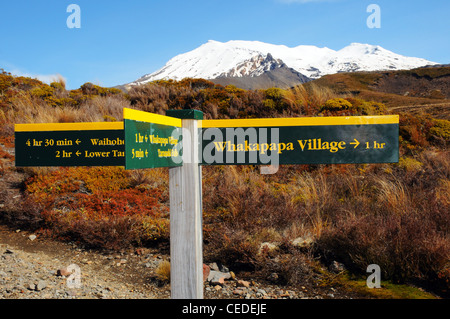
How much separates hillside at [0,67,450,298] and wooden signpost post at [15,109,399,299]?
1.78 m

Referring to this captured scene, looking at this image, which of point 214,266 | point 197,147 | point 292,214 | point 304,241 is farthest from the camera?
point 292,214

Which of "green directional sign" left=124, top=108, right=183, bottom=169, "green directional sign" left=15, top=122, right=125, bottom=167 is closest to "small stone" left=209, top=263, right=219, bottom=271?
"green directional sign" left=15, top=122, right=125, bottom=167

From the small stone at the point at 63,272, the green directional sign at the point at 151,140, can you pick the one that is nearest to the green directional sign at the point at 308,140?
the green directional sign at the point at 151,140

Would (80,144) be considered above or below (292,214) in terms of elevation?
above

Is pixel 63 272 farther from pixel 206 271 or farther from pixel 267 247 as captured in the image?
pixel 267 247

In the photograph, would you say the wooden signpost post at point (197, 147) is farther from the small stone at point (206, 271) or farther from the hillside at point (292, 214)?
the hillside at point (292, 214)

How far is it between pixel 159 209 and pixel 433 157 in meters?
5.59

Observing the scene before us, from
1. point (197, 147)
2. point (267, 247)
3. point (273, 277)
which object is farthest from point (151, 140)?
point (267, 247)

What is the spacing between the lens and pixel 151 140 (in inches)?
70.6

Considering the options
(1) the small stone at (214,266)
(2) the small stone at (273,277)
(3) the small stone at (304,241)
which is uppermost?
(3) the small stone at (304,241)

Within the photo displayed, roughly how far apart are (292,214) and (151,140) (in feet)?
11.3

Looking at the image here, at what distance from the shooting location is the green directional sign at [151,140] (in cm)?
164

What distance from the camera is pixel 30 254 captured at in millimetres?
4508
